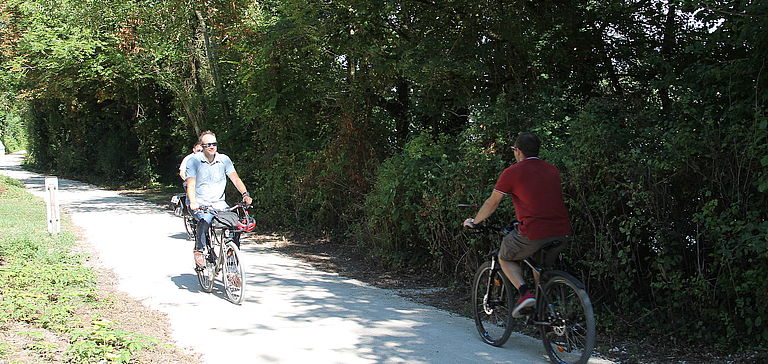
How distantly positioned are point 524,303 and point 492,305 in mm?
653

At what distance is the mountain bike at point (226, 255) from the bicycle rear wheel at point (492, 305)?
2871 millimetres

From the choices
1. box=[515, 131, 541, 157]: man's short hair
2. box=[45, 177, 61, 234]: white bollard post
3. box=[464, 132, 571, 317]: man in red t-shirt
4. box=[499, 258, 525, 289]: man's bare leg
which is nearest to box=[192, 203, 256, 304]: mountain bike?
box=[499, 258, 525, 289]: man's bare leg

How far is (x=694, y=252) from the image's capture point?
5988 mm

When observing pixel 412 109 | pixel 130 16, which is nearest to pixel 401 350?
pixel 412 109

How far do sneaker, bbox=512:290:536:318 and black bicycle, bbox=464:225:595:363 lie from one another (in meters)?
0.06

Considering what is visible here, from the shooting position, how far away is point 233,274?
7.94 m

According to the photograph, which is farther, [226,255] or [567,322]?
[226,255]

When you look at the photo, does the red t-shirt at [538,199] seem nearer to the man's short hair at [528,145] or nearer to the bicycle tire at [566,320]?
the man's short hair at [528,145]

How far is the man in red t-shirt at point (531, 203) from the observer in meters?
5.50

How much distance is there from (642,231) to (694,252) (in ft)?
1.68

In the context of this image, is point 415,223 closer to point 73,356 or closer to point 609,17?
point 609,17

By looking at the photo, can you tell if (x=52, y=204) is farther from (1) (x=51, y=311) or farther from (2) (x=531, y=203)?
(2) (x=531, y=203)

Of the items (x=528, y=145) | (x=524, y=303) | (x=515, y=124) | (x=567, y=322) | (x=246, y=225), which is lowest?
(x=567, y=322)

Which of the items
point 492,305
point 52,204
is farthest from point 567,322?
point 52,204
